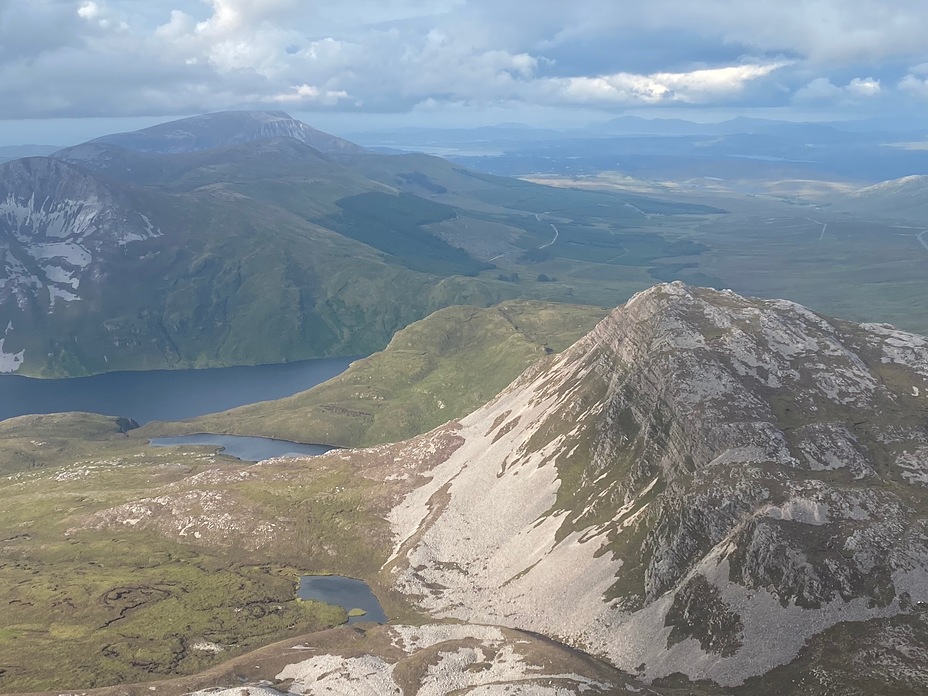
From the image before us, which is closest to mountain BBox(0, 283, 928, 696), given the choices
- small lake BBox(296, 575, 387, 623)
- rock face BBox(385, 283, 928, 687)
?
rock face BBox(385, 283, 928, 687)

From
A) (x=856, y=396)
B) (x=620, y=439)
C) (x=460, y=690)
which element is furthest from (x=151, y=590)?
(x=856, y=396)

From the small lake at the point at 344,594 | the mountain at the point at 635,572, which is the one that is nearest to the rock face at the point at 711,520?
the mountain at the point at 635,572

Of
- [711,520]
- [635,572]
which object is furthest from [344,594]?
[711,520]

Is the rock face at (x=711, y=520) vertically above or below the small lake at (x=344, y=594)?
above

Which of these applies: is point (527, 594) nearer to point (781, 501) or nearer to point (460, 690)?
point (460, 690)

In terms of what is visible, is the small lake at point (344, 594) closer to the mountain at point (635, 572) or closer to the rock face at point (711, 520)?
the mountain at point (635, 572)

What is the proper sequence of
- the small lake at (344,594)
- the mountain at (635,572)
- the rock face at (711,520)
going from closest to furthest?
the mountain at (635,572)
the rock face at (711,520)
the small lake at (344,594)

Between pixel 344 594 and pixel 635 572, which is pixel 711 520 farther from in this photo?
pixel 344 594
